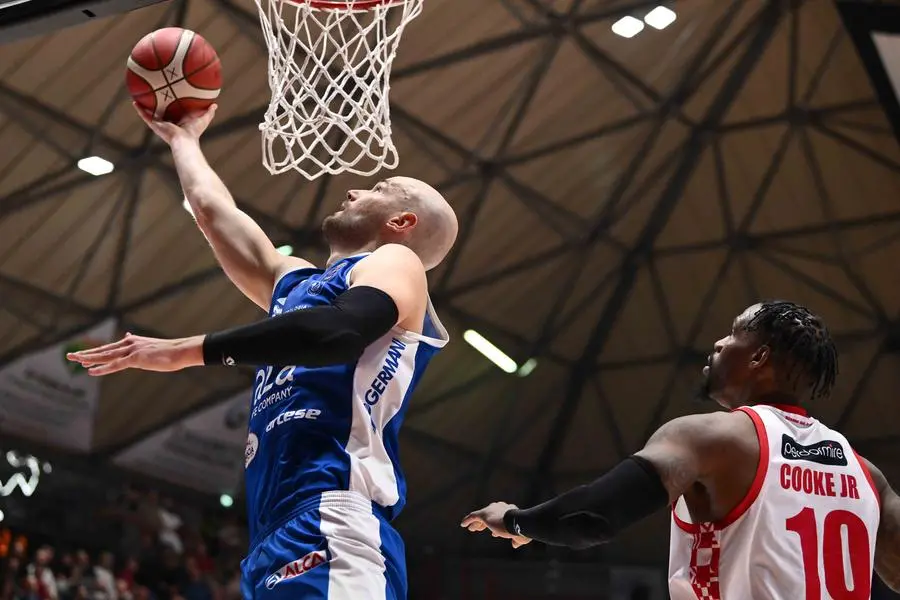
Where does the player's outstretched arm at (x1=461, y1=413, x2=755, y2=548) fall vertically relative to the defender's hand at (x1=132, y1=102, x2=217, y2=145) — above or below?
below

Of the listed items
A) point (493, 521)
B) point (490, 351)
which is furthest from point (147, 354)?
point (490, 351)

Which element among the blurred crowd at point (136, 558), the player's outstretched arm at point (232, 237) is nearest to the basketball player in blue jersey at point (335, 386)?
the player's outstretched arm at point (232, 237)

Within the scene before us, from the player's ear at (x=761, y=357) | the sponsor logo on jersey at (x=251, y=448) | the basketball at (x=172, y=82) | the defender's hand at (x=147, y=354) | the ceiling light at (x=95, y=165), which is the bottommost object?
the sponsor logo on jersey at (x=251, y=448)

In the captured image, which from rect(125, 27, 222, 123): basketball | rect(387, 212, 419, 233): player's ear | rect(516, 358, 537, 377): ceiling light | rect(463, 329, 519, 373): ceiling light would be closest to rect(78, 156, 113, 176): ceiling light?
rect(463, 329, 519, 373): ceiling light

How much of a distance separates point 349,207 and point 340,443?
32.2 inches

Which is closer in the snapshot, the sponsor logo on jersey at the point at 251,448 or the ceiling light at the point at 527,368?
the sponsor logo on jersey at the point at 251,448

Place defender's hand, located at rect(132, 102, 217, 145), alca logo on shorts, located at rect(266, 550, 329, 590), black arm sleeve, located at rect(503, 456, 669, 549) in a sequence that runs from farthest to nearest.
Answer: defender's hand, located at rect(132, 102, 217, 145) → alca logo on shorts, located at rect(266, 550, 329, 590) → black arm sleeve, located at rect(503, 456, 669, 549)

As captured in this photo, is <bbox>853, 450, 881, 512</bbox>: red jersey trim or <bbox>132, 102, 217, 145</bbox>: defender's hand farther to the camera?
<bbox>132, 102, 217, 145</bbox>: defender's hand

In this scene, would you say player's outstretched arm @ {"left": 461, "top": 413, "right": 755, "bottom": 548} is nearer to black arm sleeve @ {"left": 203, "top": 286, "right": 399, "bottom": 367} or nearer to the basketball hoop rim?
black arm sleeve @ {"left": 203, "top": 286, "right": 399, "bottom": 367}

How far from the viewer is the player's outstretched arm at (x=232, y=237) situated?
3.42 meters

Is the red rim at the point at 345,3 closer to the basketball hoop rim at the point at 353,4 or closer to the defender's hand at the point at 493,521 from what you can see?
the basketball hoop rim at the point at 353,4

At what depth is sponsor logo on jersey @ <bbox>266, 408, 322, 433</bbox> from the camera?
2.80 meters

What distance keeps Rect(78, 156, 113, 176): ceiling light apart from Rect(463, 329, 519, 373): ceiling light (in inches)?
241

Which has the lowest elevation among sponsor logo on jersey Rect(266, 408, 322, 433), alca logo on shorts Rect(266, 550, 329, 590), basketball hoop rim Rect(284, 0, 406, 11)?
alca logo on shorts Rect(266, 550, 329, 590)
